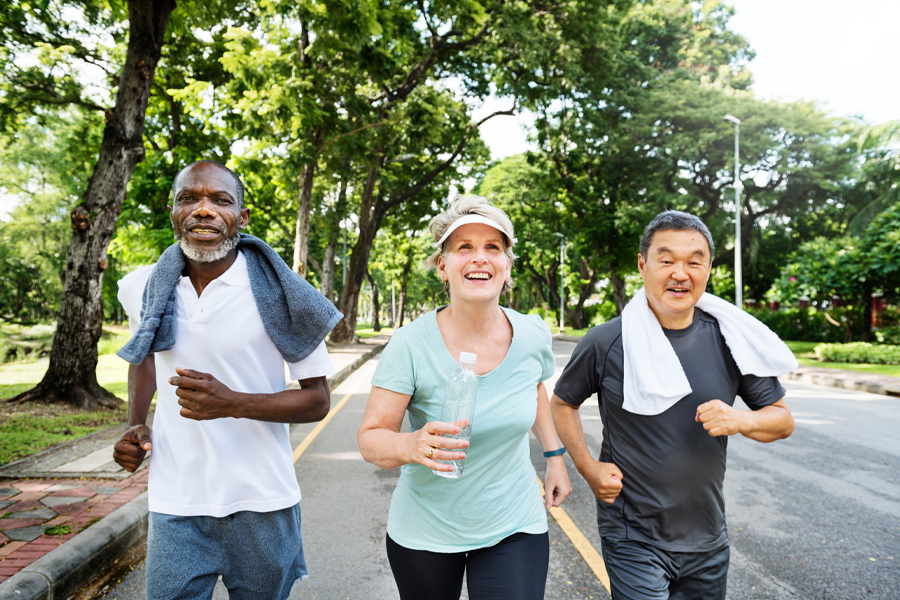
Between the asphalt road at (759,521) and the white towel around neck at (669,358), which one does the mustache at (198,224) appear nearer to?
the white towel around neck at (669,358)

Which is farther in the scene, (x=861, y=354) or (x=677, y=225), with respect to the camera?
(x=861, y=354)

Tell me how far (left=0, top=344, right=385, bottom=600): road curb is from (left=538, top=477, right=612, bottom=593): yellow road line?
2.90 meters

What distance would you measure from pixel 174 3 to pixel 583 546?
29.3ft

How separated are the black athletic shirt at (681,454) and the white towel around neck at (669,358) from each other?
52 millimetres

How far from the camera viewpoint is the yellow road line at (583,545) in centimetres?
390

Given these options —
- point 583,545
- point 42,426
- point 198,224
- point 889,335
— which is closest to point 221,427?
point 198,224

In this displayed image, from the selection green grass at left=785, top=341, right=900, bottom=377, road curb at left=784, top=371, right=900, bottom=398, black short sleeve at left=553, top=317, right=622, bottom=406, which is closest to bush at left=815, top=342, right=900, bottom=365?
green grass at left=785, top=341, right=900, bottom=377

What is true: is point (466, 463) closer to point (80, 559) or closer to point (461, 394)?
point (461, 394)

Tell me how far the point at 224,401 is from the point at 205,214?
708mm

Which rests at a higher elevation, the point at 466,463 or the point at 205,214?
the point at 205,214

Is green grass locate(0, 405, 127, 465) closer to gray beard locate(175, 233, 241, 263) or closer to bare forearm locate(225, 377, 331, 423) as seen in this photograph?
gray beard locate(175, 233, 241, 263)

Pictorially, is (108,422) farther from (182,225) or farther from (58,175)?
(58,175)

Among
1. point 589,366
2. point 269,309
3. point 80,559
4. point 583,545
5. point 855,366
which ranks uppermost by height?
point 269,309

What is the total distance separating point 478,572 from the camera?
2135 millimetres
